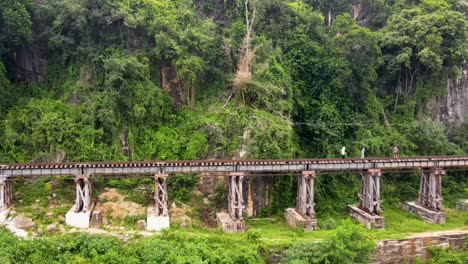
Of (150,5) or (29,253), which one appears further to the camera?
(150,5)

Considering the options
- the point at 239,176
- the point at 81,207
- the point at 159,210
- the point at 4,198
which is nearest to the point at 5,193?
the point at 4,198

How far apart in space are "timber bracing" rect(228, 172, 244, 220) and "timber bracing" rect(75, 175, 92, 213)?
8219 mm

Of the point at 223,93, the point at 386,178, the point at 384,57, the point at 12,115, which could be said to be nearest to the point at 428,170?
the point at 386,178

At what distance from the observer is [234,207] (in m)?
25.6

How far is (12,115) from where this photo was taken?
30094 millimetres

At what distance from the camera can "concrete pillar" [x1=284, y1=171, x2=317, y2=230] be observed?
25.8m

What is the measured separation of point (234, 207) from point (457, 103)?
27292 mm

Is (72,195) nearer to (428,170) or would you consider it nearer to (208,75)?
(208,75)

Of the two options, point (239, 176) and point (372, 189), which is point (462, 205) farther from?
point (239, 176)

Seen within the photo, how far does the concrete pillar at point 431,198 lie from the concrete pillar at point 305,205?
8.31 m

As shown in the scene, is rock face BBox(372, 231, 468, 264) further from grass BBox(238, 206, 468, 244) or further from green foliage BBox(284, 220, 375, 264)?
green foliage BBox(284, 220, 375, 264)

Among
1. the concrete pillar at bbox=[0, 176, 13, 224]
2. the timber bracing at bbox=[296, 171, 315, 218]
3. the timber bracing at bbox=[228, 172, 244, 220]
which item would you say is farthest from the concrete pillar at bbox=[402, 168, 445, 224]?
the concrete pillar at bbox=[0, 176, 13, 224]

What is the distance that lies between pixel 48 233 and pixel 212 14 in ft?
84.5

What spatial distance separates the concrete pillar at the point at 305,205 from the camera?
25766mm
